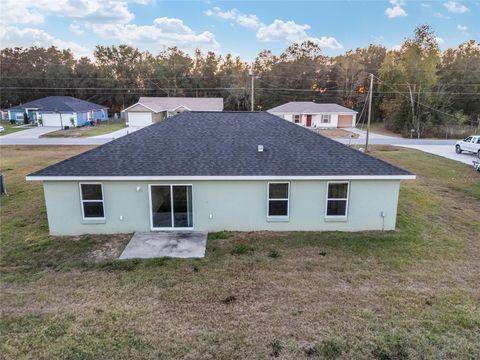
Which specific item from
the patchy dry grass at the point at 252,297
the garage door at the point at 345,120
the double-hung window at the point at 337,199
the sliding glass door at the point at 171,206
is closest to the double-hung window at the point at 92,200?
the patchy dry grass at the point at 252,297

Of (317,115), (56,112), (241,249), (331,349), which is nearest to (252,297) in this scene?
(331,349)

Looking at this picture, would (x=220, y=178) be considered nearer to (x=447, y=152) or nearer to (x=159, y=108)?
(x=447, y=152)

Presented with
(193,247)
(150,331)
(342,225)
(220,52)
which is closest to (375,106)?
(220,52)

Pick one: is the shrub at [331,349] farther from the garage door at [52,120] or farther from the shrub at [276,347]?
the garage door at [52,120]

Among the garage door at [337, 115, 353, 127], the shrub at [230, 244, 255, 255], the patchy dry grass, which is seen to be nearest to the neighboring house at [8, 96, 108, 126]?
the garage door at [337, 115, 353, 127]

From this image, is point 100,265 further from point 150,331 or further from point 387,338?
point 387,338

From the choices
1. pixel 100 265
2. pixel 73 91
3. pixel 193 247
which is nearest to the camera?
pixel 100 265
